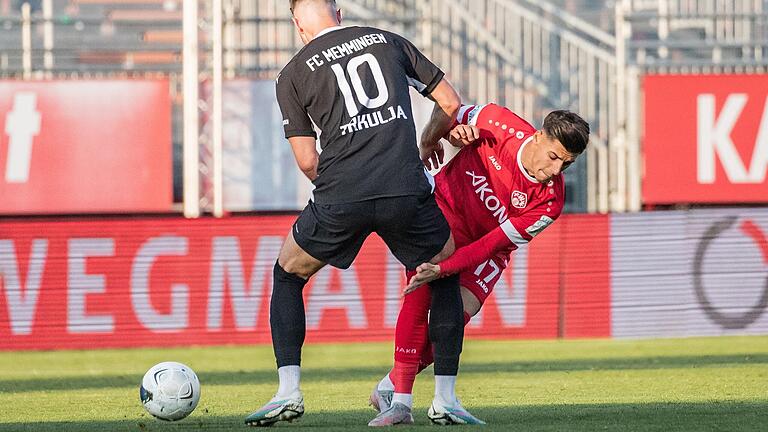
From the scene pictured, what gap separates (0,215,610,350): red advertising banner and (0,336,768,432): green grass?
0.33 meters

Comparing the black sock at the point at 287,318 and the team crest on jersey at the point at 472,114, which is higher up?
the team crest on jersey at the point at 472,114

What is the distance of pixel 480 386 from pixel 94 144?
7.88 meters

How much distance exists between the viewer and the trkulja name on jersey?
21.3ft

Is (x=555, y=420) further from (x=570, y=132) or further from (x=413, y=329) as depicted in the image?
(x=570, y=132)

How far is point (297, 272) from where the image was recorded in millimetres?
6062

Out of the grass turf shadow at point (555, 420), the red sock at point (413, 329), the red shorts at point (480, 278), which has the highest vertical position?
the red shorts at point (480, 278)

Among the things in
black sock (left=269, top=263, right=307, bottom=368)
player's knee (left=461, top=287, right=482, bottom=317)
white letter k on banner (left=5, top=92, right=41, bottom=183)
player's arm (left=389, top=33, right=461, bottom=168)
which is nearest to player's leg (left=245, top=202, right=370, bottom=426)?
black sock (left=269, top=263, right=307, bottom=368)

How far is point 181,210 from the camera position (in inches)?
614

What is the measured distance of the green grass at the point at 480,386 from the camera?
20.7 ft

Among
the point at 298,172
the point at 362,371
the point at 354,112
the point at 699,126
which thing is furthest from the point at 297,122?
the point at 699,126

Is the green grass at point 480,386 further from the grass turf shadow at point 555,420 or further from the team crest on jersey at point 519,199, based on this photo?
the team crest on jersey at point 519,199

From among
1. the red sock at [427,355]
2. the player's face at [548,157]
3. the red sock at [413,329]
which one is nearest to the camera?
the player's face at [548,157]

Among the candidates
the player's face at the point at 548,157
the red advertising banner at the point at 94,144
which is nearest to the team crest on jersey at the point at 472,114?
the player's face at the point at 548,157

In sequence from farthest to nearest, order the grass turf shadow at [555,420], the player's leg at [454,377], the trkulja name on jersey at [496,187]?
the trkulja name on jersey at [496,187]
the player's leg at [454,377]
the grass turf shadow at [555,420]
